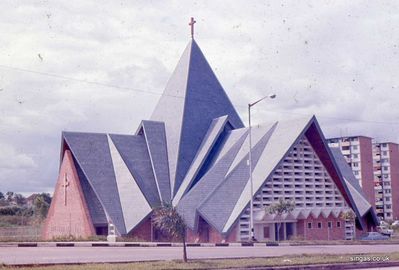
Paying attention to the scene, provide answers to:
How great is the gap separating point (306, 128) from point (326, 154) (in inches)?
140

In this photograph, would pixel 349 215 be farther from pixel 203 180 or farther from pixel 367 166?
pixel 367 166

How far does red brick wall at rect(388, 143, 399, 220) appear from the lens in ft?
373

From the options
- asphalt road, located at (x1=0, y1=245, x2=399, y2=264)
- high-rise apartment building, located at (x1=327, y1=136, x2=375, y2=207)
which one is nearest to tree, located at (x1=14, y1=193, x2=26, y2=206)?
high-rise apartment building, located at (x1=327, y1=136, x2=375, y2=207)

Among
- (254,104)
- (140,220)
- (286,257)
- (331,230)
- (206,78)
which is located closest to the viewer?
(286,257)

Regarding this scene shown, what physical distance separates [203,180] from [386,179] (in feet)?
250

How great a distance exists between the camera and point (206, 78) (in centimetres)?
6116

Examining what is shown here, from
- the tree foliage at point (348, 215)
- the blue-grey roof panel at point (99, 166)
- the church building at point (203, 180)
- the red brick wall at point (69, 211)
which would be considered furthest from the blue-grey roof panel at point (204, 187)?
the tree foliage at point (348, 215)

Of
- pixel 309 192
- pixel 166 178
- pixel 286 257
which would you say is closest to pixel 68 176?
pixel 166 178

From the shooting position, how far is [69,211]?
53.6 meters

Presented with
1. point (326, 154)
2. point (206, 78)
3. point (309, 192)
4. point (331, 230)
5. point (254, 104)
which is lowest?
point (331, 230)

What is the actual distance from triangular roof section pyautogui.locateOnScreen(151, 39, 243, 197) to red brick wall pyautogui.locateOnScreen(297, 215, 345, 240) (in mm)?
11735

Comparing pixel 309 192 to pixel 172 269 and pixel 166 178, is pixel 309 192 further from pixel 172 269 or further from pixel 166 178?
pixel 172 269

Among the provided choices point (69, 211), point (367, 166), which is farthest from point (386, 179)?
point (69, 211)

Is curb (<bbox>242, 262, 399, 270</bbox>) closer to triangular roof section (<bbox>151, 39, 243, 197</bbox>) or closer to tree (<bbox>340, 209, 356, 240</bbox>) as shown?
tree (<bbox>340, 209, 356, 240</bbox>)
